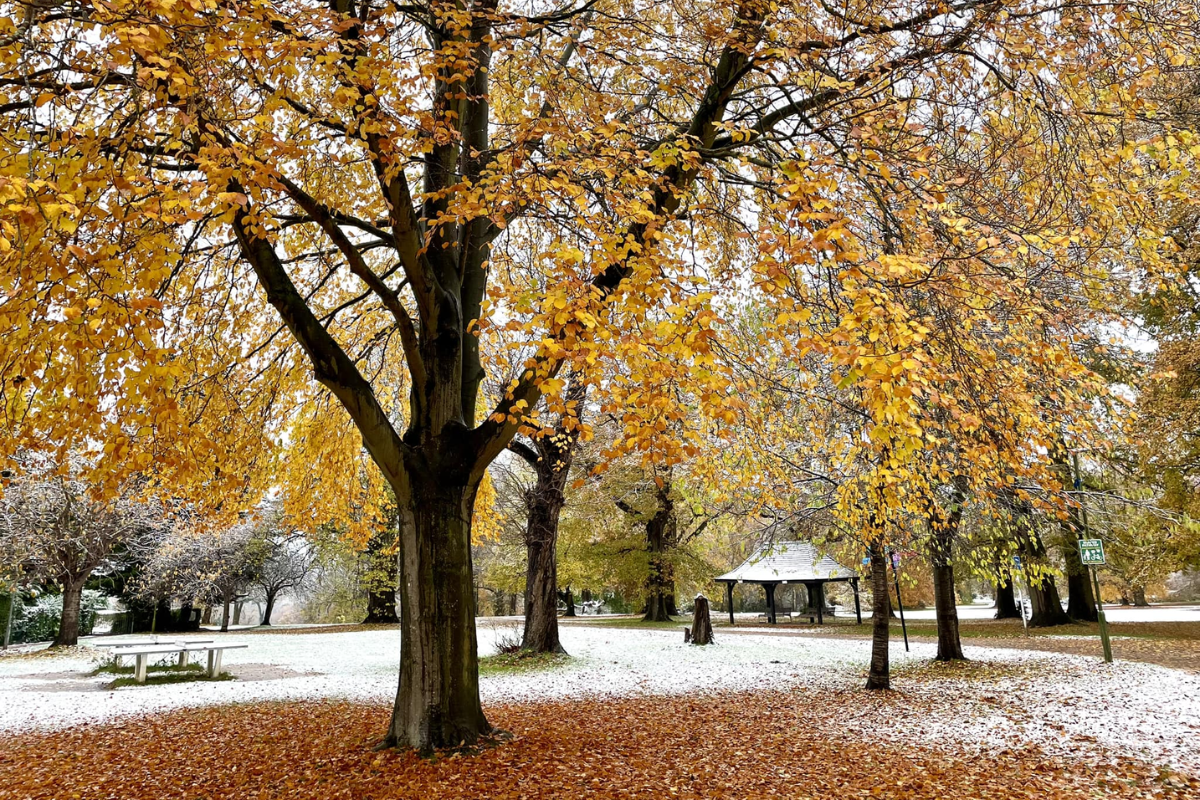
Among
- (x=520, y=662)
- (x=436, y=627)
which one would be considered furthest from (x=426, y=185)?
(x=520, y=662)

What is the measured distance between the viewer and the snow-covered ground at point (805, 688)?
7.20m

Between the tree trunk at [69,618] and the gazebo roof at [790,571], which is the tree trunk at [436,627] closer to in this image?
the tree trunk at [69,618]

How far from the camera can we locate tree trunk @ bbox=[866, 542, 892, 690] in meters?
9.62

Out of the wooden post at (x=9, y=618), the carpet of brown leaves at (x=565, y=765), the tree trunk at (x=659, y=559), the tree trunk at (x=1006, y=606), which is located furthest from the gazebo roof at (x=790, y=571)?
the wooden post at (x=9, y=618)

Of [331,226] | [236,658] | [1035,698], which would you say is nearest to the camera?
[331,226]

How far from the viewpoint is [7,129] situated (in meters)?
4.65

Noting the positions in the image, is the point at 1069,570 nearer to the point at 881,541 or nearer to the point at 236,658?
the point at 881,541

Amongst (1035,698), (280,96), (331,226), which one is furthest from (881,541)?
(280,96)

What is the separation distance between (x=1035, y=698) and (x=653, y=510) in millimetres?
17577

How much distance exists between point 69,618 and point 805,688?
66.7 ft

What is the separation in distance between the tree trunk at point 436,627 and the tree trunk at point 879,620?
601 centimetres

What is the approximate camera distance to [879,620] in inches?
378

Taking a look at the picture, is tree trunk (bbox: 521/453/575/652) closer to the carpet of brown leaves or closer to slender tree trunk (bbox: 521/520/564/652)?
slender tree trunk (bbox: 521/520/564/652)

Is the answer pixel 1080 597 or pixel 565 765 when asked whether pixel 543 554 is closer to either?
pixel 565 765
